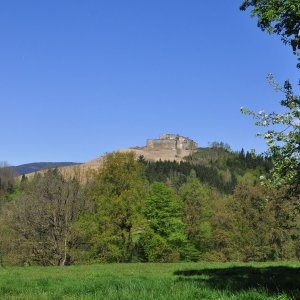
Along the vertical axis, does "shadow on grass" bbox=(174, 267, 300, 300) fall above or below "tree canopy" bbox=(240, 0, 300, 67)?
below

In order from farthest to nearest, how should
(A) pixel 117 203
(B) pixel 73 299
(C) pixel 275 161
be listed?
(A) pixel 117 203, (C) pixel 275 161, (B) pixel 73 299

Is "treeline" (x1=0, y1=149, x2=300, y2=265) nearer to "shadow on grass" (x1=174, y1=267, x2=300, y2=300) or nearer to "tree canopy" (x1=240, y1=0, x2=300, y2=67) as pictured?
"shadow on grass" (x1=174, y1=267, x2=300, y2=300)

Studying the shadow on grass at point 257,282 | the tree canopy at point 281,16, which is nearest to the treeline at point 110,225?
the shadow on grass at point 257,282

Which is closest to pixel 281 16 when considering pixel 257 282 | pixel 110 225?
pixel 257 282

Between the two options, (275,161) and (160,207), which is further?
(160,207)

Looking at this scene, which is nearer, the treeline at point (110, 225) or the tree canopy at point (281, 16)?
the tree canopy at point (281, 16)

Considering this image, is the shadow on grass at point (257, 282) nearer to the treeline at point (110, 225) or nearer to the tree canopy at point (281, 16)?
the tree canopy at point (281, 16)

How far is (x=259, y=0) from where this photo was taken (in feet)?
46.0

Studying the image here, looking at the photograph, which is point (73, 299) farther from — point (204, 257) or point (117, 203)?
point (204, 257)

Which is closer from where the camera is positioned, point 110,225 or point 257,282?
point 257,282

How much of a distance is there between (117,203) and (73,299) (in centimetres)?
4069

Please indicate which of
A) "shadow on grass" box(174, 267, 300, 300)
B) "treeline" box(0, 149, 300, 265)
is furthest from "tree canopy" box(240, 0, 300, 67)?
"treeline" box(0, 149, 300, 265)

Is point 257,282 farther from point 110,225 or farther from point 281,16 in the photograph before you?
point 110,225

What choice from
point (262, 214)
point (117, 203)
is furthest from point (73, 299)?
point (262, 214)
